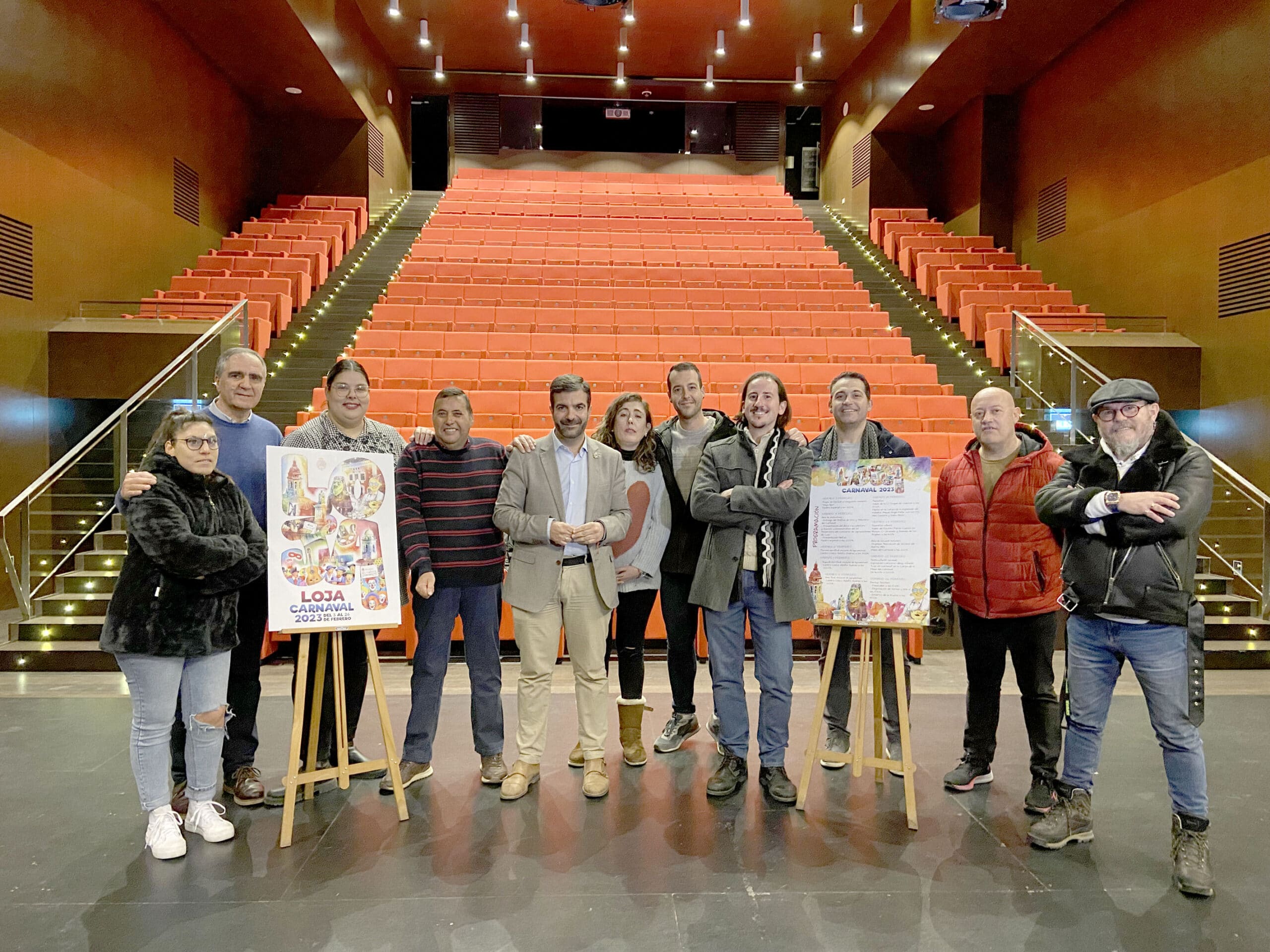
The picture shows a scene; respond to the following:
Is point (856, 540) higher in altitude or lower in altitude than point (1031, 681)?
higher

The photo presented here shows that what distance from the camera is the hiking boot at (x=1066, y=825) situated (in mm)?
2473

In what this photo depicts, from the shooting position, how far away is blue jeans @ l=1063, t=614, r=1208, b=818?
2.30 meters

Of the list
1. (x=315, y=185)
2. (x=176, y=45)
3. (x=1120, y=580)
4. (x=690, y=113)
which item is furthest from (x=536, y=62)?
(x=1120, y=580)

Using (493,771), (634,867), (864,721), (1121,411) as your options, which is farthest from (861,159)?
(634,867)

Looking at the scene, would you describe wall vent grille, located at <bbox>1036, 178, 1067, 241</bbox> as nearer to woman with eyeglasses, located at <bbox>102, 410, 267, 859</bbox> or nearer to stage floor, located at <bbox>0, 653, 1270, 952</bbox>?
stage floor, located at <bbox>0, 653, 1270, 952</bbox>

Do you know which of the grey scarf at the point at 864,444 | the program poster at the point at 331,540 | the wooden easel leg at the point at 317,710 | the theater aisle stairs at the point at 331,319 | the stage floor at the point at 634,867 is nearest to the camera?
the stage floor at the point at 634,867

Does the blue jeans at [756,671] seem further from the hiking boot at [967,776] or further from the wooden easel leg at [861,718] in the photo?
the hiking boot at [967,776]

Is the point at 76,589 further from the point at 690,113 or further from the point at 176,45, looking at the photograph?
the point at 690,113

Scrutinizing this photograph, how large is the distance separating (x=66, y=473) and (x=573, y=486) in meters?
3.73

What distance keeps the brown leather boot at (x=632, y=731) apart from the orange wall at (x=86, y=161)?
17.9 ft

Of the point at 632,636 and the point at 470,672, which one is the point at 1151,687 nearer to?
the point at 632,636

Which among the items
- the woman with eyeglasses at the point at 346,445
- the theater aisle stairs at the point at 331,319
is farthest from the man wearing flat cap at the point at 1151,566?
the theater aisle stairs at the point at 331,319

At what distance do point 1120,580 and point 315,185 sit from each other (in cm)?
1270

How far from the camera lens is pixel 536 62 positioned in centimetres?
1448
